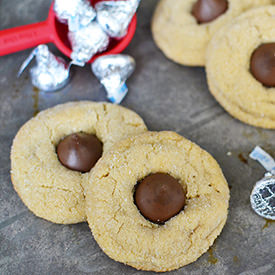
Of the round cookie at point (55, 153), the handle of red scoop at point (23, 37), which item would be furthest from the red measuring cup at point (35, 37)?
the round cookie at point (55, 153)

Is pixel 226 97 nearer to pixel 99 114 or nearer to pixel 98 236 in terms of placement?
pixel 99 114

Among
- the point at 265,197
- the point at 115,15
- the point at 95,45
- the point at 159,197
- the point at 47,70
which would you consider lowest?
the point at 265,197

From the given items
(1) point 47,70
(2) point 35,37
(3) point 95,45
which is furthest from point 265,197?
(2) point 35,37

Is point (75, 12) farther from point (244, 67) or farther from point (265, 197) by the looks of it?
point (265, 197)

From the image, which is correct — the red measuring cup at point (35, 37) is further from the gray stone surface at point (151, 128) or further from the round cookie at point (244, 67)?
the round cookie at point (244, 67)

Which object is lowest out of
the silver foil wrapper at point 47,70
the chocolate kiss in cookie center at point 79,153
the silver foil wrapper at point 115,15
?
the chocolate kiss in cookie center at point 79,153

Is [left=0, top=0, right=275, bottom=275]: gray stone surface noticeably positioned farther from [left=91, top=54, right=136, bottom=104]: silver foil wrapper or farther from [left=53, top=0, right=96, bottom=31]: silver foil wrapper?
[left=53, top=0, right=96, bottom=31]: silver foil wrapper
